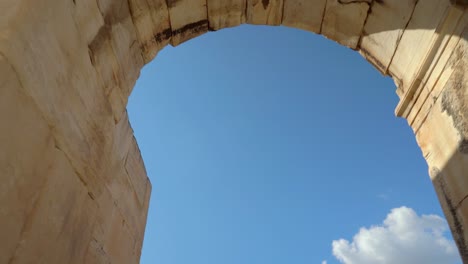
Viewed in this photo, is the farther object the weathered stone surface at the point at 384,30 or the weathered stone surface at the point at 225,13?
the weathered stone surface at the point at 225,13

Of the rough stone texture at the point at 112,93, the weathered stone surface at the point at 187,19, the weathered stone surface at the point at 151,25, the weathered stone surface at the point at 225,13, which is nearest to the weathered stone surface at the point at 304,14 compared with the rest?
the rough stone texture at the point at 112,93

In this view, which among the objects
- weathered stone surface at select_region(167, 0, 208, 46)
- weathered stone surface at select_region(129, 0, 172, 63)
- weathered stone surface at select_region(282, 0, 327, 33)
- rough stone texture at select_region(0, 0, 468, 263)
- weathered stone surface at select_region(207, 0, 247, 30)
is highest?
weathered stone surface at select_region(282, 0, 327, 33)

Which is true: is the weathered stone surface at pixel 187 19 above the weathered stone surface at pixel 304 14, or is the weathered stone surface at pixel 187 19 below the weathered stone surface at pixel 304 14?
below

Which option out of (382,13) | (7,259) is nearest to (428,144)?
(382,13)

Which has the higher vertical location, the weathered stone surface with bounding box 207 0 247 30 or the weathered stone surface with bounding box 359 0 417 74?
the weathered stone surface with bounding box 207 0 247 30

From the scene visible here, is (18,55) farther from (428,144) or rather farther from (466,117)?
(428,144)

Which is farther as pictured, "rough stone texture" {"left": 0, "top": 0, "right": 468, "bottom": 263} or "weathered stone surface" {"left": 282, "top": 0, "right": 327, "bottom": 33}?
"weathered stone surface" {"left": 282, "top": 0, "right": 327, "bottom": 33}

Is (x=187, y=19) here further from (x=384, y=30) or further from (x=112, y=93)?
(x=384, y=30)

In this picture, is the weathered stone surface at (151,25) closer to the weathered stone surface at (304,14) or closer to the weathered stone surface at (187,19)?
the weathered stone surface at (187,19)

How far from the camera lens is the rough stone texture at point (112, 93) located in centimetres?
176

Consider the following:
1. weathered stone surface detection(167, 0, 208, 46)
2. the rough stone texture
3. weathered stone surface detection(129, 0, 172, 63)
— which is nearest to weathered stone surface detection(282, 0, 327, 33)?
the rough stone texture

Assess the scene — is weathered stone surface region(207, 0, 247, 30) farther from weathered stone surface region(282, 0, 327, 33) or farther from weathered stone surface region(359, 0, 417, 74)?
weathered stone surface region(359, 0, 417, 74)

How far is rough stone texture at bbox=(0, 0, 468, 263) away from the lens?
1765 mm

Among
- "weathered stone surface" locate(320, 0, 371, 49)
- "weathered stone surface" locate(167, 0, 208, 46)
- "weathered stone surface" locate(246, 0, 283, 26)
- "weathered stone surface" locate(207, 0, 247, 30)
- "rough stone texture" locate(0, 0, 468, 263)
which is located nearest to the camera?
"rough stone texture" locate(0, 0, 468, 263)
